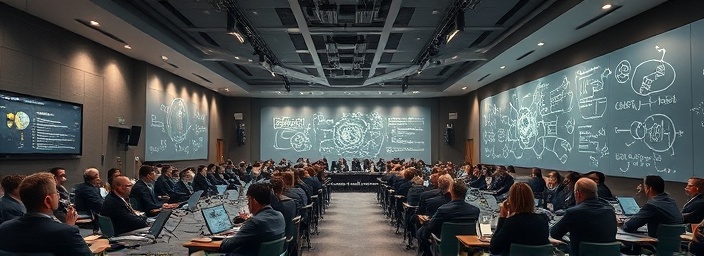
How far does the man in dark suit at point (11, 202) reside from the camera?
509 centimetres

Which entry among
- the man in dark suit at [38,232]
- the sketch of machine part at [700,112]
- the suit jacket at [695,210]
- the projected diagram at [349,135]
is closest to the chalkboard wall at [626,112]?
the sketch of machine part at [700,112]

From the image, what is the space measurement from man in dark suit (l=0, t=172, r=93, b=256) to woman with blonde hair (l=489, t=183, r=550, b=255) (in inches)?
109

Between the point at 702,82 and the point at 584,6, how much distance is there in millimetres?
2168

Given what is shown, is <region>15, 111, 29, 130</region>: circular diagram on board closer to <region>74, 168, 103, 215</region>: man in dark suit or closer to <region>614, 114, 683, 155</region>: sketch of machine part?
<region>74, 168, 103, 215</region>: man in dark suit

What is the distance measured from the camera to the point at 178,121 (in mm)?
17422

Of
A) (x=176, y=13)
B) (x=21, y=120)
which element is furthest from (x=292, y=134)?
(x=21, y=120)

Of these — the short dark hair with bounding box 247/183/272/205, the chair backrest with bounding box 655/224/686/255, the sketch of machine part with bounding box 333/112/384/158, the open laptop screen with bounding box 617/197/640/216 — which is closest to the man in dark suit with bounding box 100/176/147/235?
the short dark hair with bounding box 247/183/272/205

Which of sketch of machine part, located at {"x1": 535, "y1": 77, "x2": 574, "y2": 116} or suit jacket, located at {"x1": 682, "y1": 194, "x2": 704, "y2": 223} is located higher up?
sketch of machine part, located at {"x1": 535, "y1": 77, "x2": 574, "y2": 116}

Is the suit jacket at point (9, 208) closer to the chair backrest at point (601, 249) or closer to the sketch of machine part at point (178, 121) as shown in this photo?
the chair backrest at point (601, 249)

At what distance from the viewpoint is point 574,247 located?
4406mm

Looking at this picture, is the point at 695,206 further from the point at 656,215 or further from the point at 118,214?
the point at 118,214

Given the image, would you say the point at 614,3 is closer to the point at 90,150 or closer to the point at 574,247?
the point at 574,247

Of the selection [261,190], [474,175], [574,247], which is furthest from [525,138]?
[261,190]

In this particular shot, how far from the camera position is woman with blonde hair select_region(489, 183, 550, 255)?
151 inches
